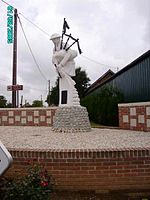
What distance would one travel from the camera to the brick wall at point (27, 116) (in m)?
12.1

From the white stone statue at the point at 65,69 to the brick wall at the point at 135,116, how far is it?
171 cm

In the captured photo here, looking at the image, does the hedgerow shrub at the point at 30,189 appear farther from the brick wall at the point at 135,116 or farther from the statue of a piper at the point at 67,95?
the brick wall at the point at 135,116

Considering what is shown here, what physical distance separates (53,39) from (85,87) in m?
29.8

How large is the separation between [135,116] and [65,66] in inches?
111

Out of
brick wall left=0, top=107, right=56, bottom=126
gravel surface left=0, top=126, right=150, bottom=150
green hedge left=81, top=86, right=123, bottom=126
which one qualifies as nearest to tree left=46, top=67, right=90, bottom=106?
green hedge left=81, top=86, right=123, bottom=126

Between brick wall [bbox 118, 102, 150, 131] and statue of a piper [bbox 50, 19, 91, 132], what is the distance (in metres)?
1.51

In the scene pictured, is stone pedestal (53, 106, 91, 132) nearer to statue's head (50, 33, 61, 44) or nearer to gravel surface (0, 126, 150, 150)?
gravel surface (0, 126, 150, 150)

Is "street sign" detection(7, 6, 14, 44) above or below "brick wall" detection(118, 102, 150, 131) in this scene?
above

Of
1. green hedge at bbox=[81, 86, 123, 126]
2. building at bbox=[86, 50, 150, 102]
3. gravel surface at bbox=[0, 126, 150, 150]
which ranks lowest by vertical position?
gravel surface at bbox=[0, 126, 150, 150]

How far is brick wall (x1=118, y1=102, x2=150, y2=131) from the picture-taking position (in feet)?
28.8

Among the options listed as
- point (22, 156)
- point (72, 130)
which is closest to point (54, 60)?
point (72, 130)

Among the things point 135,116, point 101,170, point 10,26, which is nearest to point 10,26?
point 10,26

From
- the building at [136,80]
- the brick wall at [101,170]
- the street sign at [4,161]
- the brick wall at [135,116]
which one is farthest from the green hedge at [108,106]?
the street sign at [4,161]

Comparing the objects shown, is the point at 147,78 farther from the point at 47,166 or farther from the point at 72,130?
the point at 47,166
